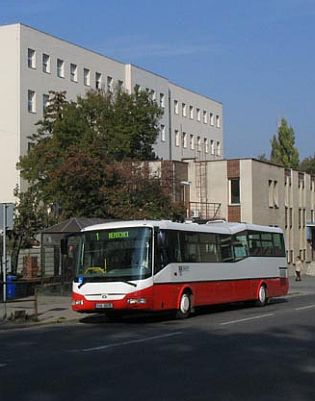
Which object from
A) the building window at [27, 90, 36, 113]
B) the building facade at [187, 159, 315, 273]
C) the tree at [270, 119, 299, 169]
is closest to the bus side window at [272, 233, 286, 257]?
the building facade at [187, 159, 315, 273]

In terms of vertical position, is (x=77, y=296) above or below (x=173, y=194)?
below

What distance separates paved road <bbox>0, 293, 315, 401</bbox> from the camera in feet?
32.9

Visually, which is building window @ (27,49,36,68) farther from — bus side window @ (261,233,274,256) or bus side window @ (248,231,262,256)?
bus side window @ (248,231,262,256)

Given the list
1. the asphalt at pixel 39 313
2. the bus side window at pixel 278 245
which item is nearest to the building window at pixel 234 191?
the bus side window at pixel 278 245

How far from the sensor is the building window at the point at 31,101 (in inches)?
2537

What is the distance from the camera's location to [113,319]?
24047 mm

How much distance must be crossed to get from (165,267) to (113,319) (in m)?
2.87

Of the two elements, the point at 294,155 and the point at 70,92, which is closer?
the point at 70,92

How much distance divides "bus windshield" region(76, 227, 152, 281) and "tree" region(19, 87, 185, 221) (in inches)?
717

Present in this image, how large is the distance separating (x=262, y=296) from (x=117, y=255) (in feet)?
29.8

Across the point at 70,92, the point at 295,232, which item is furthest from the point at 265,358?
the point at 70,92

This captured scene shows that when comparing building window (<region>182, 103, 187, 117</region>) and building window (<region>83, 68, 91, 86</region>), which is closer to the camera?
building window (<region>83, 68, 91, 86</region>)

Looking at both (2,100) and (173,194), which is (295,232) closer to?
(173,194)

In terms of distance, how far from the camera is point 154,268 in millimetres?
21812
